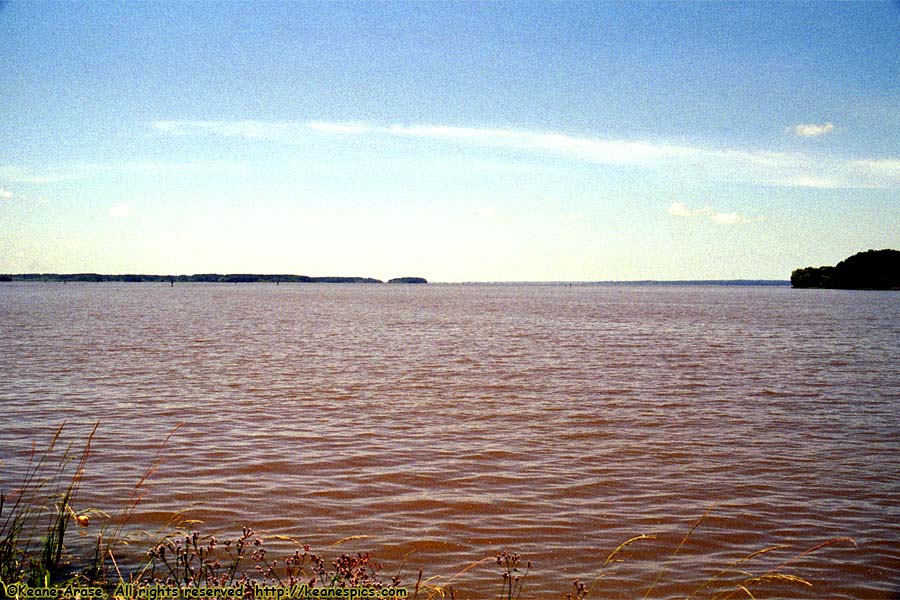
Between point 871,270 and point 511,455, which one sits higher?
point 871,270

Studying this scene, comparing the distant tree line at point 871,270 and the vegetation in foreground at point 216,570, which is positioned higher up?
the distant tree line at point 871,270

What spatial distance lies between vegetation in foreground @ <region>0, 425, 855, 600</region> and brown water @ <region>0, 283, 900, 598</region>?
21 cm

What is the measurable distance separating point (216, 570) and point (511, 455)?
6.69 m

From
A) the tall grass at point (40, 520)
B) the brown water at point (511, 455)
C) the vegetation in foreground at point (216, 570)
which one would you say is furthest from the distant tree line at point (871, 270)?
the tall grass at point (40, 520)

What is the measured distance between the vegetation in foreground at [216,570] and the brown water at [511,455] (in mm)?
207

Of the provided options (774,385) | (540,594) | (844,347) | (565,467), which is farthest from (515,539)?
(844,347)

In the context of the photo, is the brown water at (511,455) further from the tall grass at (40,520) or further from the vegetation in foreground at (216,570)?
the tall grass at (40,520)

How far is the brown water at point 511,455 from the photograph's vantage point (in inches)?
342

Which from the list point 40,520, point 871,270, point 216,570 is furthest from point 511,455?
point 871,270

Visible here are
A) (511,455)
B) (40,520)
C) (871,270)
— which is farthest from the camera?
(871,270)

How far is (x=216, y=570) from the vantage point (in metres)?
7.55

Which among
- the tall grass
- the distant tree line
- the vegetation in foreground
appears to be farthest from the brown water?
the distant tree line

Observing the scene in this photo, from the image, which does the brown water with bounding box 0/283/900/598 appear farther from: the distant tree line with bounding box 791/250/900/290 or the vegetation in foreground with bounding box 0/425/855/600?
the distant tree line with bounding box 791/250/900/290

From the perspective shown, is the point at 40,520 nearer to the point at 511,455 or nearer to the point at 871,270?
the point at 511,455
